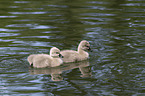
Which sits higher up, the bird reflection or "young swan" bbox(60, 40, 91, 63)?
"young swan" bbox(60, 40, 91, 63)

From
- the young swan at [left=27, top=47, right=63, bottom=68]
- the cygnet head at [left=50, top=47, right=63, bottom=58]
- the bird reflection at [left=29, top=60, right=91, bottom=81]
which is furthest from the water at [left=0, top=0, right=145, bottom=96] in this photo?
the cygnet head at [left=50, top=47, right=63, bottom=58]

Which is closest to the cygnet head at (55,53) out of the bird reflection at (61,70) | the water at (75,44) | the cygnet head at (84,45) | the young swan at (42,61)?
the young swan at (42,61)

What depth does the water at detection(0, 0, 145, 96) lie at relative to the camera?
7562mm

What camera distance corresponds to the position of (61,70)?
8836mm

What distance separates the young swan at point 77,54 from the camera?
956 centimetres

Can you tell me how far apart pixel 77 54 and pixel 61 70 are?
41.0 inches

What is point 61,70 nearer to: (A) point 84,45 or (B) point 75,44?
(A) point 84,45

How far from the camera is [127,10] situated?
50.1ft

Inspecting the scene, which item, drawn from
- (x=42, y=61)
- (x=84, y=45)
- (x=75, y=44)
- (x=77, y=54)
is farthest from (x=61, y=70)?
(x=75, y=44)

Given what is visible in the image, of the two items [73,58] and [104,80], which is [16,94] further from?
[73,58]

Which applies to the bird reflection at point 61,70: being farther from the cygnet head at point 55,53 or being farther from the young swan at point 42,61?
the cygnet head at point 55,53

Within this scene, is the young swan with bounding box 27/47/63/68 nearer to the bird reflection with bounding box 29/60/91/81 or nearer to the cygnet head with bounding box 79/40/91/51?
the bird reflection with bounding box 29/60/91/81

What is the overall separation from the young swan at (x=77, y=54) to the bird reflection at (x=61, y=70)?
17 cm

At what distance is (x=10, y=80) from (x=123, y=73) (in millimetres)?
2467
